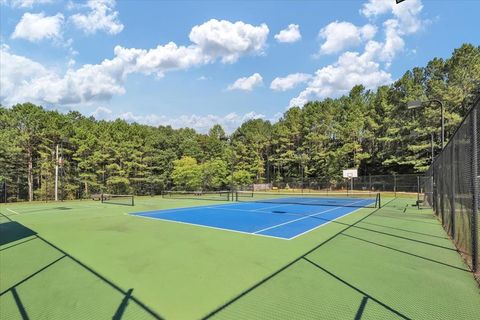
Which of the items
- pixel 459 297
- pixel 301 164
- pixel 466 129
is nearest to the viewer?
pixel 459 297

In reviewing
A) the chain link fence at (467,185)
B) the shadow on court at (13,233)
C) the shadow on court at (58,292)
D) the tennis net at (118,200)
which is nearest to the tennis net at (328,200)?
the tennis net at (118,200)

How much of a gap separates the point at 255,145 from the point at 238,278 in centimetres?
6309

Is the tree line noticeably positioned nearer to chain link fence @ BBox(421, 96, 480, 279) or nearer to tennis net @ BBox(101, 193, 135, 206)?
tennis net @ BBox(101, 193, 135, 206)

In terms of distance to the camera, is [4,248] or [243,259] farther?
[4,248]

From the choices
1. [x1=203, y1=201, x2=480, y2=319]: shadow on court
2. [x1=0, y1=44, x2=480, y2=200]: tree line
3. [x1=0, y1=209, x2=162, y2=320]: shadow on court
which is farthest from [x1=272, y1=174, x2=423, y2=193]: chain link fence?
[x1=0, y1=209, x2=162, y2=320]: shadow on court

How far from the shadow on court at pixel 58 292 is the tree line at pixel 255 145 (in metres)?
36.2

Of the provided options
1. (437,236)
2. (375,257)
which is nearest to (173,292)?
(375,257)

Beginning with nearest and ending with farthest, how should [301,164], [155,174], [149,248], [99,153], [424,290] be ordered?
[424,290]
[149,248]
[99,153]
[155,174]
[301,164]

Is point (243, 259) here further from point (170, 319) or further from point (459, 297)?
point (459, 297)

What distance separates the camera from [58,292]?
5.53 meters

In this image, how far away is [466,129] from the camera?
6.51 m

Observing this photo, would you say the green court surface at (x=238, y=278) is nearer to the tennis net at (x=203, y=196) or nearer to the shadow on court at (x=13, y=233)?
the shadow on court at (x=13, y=233)

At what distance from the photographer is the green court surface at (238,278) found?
4.66 metres

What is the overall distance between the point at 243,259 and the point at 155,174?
5151cm
